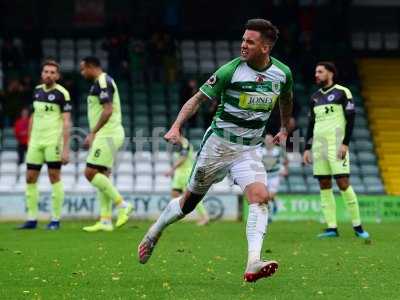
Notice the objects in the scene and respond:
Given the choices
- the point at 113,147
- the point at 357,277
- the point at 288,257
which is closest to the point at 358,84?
the point at 113,147

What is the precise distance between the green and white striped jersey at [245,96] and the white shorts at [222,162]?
→ 7cm

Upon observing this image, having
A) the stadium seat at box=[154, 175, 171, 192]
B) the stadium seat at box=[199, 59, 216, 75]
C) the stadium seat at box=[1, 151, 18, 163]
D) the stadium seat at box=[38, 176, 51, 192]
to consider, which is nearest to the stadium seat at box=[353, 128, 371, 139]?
the stadium seat at box=[199, 59, 216, 75]

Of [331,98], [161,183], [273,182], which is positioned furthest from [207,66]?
[331,98]

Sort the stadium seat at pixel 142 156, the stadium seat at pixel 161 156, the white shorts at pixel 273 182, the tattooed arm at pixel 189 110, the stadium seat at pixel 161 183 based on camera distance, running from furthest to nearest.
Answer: the stadium seat at pixel 161 156 < the stadium seat at pixel 142 156 < the stadium seat at pixel 161 183 < the white shorts at pixel 273 182 < the tattooed arm at pixel 189 110

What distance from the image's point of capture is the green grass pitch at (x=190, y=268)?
8.01 meters

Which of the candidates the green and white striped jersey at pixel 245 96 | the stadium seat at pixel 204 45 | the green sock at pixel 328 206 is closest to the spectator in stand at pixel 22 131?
the stadium seat at pixel 204 45

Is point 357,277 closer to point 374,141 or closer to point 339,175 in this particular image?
point 339,175

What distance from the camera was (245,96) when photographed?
884 centimetres

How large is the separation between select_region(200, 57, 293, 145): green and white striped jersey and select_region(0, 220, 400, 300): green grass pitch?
4.24 ft

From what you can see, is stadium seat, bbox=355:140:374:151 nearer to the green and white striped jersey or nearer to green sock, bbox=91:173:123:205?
green sock, bbox=91:173:123:205

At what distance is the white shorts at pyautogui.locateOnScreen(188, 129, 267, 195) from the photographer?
8953 mm

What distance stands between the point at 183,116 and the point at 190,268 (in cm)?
203

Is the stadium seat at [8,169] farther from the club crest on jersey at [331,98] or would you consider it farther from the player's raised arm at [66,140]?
the club crest on jersey at [331,98]

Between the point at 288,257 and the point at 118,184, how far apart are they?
12.8m
